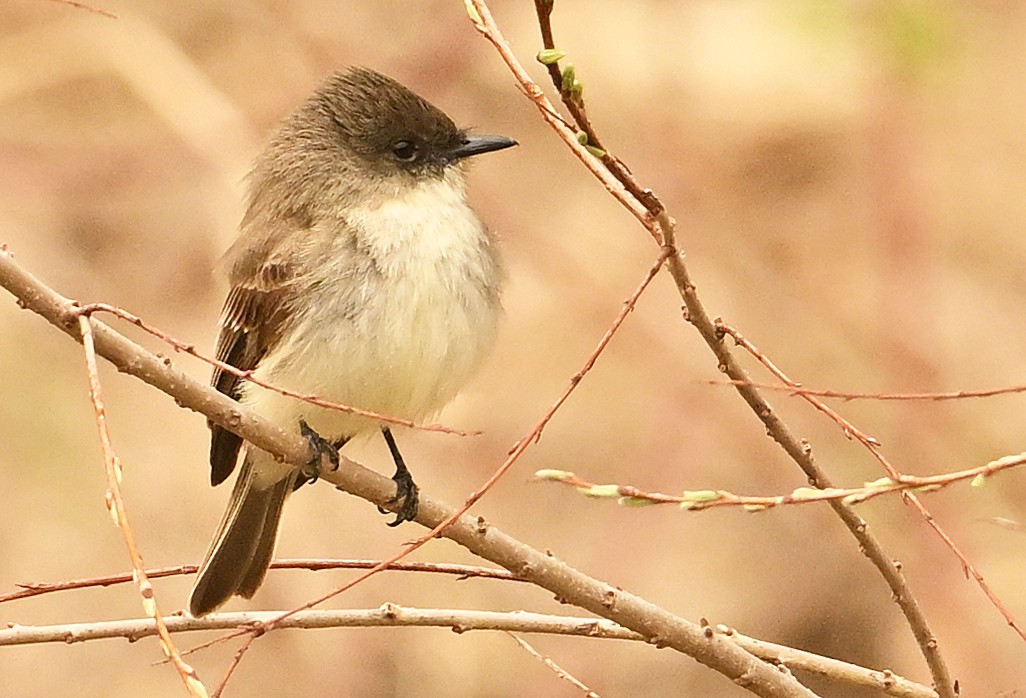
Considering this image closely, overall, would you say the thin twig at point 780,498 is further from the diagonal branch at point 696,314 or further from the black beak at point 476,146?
the black beak at point 476,146

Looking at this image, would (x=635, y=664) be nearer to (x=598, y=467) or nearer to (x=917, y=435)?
(x=598, y=467)

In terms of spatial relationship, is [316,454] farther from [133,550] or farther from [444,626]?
[133,550]

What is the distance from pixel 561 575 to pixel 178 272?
4203 mm

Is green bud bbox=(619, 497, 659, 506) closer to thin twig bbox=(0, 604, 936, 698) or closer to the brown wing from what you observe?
→ thin twig bbox=(0, 604, 936, 698)

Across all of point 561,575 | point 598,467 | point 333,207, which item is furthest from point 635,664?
point 561,575

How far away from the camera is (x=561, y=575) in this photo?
203cm

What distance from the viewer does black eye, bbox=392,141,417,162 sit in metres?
3.03

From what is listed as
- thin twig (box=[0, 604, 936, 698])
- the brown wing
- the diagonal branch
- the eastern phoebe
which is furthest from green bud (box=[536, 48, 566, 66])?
the brown wing

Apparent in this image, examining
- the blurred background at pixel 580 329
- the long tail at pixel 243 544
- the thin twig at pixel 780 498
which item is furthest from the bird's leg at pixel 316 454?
the blurred background at pixel 580 329

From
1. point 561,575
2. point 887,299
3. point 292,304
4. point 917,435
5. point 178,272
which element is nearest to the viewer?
point 561,575

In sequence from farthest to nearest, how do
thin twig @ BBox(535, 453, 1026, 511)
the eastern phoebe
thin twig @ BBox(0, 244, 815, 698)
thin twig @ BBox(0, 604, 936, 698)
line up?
the eastern phoebe
thin twig @ BBox(0, 604, 936, 698)
thin twig @ BBox(0, 244, 815, 698)
thin twig @ BBox(535, 453, 1026, 511)

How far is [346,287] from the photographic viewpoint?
2.73m

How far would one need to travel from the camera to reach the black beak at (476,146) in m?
2.96

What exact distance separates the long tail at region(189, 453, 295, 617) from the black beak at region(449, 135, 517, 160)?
749mm
